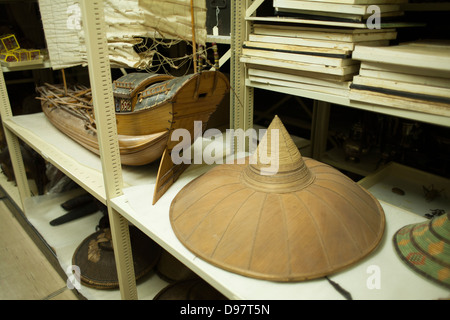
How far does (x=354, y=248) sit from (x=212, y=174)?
548 mm

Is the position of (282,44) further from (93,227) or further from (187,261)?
(93,227)

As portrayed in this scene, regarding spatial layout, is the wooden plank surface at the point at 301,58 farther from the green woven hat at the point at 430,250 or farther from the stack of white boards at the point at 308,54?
the green woven hat at the point at 430,250

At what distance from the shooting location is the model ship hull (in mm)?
1229

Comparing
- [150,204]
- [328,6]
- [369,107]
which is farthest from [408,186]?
[150,204]

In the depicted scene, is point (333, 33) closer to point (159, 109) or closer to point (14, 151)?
point (159, 109)

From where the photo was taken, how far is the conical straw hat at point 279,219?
889mm

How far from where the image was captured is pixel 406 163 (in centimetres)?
192

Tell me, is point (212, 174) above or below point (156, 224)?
above

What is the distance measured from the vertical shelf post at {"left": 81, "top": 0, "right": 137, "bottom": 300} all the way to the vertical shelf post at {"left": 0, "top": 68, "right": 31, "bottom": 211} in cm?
146

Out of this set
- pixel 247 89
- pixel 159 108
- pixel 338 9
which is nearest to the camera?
pixel 338 9

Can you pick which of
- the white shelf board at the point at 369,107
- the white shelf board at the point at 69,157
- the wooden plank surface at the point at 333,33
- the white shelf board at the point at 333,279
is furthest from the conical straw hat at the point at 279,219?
the white shelf board at the point at 69,157

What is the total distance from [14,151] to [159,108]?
175 cm

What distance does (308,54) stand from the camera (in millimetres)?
1189
